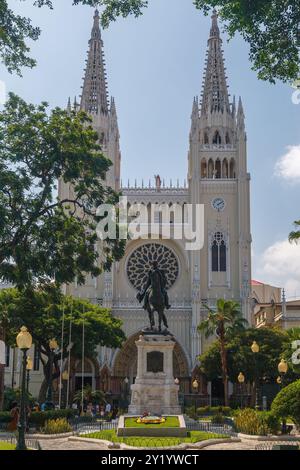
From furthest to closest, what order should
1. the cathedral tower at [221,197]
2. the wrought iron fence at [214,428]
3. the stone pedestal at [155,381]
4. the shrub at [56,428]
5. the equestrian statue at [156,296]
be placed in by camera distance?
1. the cathedral tower at [221,197]
2. the equestrian statue at [156,296]
3. the stone pedestal at [155,381]
4. the wrought iron fence at [214,428]
5. the shrub at [56,428]

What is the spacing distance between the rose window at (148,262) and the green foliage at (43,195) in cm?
3540

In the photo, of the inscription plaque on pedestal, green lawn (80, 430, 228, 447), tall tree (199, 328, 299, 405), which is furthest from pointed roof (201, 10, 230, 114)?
green lawn (80, 430, 228, 447)

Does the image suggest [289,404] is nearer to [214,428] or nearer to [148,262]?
[214,428]

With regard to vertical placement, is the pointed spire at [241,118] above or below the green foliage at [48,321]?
above

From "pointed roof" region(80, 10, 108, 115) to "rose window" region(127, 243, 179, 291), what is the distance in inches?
591

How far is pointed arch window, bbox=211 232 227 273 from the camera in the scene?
57750 millimetres

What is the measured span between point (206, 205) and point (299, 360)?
28144 mm

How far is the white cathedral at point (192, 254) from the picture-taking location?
182ft

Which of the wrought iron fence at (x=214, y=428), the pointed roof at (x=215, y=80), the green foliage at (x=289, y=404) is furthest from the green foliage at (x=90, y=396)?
the pointed roof at (x=215, y=80)

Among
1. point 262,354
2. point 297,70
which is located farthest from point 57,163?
point 262,354

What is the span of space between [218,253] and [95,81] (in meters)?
22.5

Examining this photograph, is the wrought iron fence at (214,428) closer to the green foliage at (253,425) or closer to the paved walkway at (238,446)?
the green foliage at (253,425)

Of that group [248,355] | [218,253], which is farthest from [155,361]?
[218,253]

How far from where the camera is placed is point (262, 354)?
45375 millimetres
